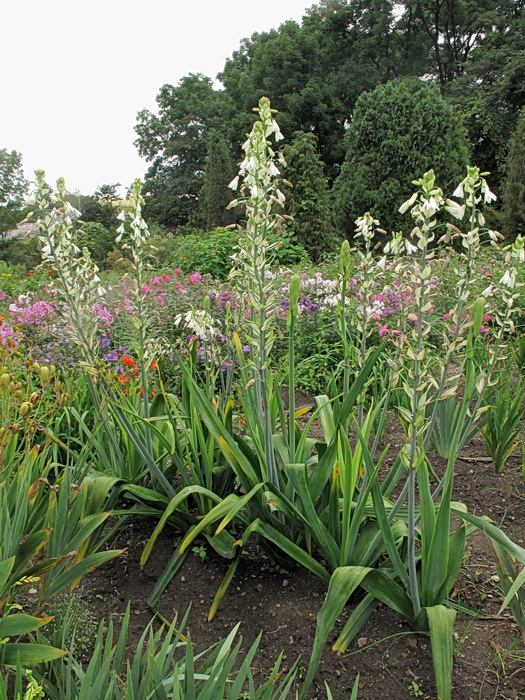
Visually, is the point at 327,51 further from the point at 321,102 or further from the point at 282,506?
the point at 282,506

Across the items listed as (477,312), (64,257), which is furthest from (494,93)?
(64,257)

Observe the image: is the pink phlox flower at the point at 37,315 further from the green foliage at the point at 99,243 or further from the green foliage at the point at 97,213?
the green foliage at the point at 97,213

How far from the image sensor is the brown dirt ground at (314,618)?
158cm

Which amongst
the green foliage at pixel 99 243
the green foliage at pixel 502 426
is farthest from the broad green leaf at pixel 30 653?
the green foliage at pixel 99 243

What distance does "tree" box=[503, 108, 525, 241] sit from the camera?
13812mm

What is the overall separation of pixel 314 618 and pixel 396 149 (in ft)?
38.3

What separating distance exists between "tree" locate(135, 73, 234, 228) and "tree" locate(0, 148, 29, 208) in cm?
657

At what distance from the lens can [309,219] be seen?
11.8 meters

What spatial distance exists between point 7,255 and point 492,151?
1945 centimetres

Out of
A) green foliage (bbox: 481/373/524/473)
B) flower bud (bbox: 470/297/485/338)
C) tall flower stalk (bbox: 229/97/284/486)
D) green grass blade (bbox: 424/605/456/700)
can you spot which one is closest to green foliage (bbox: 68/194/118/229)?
green foliage (bbox: 481/373/524/473)

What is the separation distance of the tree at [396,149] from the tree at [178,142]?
57.1ft

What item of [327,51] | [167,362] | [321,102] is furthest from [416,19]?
[167,362]

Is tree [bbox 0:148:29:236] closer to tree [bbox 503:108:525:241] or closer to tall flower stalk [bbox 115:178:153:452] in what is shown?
tree [bbox 503:108:525:241]

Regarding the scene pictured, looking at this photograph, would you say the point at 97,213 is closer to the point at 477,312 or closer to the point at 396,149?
the point at 396,149
